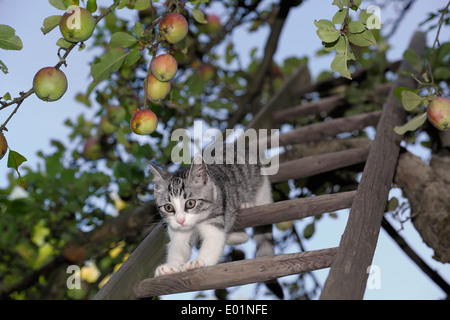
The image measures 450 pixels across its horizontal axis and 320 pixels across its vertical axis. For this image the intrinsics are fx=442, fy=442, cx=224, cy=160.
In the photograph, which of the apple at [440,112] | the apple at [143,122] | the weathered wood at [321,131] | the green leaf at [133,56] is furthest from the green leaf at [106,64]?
the weathered wood at [321,131]

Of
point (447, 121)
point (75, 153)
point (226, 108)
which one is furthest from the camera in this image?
point (226, 108)

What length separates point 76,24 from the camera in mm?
1534

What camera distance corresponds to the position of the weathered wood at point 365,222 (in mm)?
1331

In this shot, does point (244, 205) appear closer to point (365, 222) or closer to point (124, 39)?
point (365, 222)

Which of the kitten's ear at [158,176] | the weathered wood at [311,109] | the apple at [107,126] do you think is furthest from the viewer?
the weathered wood at [311,109]

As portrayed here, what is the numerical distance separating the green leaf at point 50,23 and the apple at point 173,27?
15.5 inches

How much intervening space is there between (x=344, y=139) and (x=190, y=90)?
1.20 m

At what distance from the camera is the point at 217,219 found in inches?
85.1

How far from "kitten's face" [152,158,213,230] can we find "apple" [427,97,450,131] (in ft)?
3.39

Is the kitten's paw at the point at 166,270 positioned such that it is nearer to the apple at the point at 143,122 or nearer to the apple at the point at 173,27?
the apple at the point at 143,122

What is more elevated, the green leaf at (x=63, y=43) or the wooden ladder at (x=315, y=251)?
the green leaf at (x=63, y=43)
